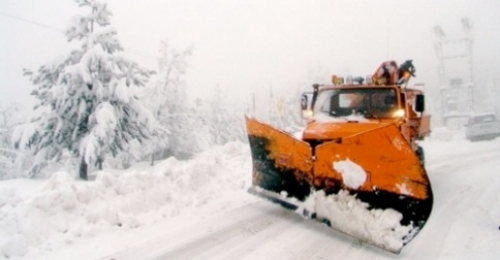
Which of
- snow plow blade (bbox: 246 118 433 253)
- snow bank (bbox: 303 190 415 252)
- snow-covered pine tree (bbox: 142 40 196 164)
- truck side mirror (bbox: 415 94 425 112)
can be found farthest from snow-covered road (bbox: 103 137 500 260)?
snow-covered pine tree (bbox: 142 40 196 164)

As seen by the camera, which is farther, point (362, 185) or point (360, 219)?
point (362, 185)

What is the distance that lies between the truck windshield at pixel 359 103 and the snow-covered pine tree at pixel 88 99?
8.69 m

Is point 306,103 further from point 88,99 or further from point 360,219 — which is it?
point 88,99

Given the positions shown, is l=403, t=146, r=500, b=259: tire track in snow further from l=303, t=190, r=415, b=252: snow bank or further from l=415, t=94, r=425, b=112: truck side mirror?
l=415, t=94, r=425, b=112: truck side mirror

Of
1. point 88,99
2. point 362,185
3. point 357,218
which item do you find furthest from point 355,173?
point 88,99

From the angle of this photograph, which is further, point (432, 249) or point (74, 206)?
point (74, 206)

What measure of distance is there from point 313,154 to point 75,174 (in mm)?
12880

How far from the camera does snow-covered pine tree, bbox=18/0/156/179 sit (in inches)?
550

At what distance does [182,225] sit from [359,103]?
14.0ft

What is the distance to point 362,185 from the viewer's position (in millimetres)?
5266

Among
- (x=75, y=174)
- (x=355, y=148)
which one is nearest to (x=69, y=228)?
(x=355, y=148)

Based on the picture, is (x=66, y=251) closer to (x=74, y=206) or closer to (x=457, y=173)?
(x=74, y=206)

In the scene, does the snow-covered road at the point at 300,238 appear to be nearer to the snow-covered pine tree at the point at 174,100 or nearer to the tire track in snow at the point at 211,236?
the tire track in snow at the point at 211,236

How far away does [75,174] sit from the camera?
1572cm
